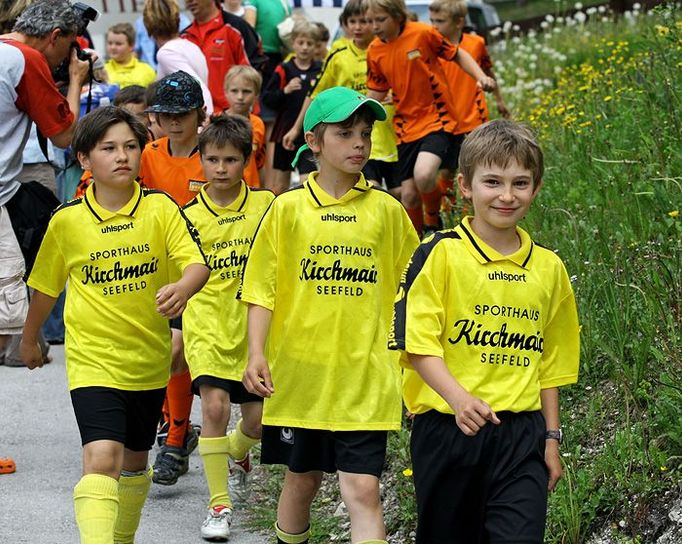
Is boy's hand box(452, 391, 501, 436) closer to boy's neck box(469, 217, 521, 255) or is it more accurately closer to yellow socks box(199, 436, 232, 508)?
boy's neck box(469, 217, 521, 255)

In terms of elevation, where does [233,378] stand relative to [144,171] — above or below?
below

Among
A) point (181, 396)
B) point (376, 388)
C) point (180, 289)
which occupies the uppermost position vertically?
point (180, 289)

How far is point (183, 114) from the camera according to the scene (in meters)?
7.29

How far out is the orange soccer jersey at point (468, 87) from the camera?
11.5 metres

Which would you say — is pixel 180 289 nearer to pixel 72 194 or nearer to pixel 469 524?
pixel 469 524

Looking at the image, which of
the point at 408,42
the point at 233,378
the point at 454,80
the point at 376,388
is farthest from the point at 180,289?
the point at 454,80

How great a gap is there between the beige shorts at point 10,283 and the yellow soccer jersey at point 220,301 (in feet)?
3.34

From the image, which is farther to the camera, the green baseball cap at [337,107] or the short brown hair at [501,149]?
the green baseball cap at [337,107]

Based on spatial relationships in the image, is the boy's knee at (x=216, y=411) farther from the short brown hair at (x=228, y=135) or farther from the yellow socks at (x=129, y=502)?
the short brown hair at (x=228, y=135)

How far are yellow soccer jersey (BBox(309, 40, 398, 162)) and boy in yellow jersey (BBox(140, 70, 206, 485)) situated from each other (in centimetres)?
355

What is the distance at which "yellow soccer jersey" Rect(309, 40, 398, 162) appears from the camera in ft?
35.6

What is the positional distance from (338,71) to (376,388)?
229 inches

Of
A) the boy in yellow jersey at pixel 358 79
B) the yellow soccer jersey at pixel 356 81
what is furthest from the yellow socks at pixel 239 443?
the yellow soccer jersey at pixel 356 81

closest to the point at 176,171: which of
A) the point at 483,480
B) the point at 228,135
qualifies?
the point at 228,135
